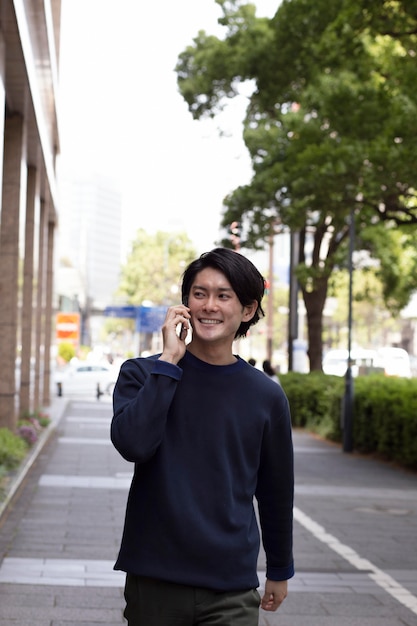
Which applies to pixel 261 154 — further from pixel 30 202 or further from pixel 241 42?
pixel 30 202

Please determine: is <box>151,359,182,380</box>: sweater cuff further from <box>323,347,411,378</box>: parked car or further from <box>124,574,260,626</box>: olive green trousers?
<box>323,347,411,378</box>: parked car

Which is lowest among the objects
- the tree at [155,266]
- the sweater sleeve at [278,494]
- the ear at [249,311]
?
the sweater sleeve at [278,494]

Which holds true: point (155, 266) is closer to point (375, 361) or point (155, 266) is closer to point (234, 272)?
point (375, 361)

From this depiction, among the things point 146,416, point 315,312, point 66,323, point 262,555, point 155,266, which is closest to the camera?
point 146,416

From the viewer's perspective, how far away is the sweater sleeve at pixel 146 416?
329 cm

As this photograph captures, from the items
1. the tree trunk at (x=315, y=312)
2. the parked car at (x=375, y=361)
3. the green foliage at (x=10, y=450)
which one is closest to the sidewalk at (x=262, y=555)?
the green foliage at (x=10, y=450)

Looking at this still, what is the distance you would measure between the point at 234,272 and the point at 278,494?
0.69 metres

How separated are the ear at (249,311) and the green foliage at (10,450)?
1011cm

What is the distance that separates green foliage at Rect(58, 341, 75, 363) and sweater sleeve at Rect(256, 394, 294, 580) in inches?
2535

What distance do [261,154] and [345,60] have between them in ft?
24.3

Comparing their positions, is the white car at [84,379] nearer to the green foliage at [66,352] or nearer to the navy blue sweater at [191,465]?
the green foliage at [66,352]

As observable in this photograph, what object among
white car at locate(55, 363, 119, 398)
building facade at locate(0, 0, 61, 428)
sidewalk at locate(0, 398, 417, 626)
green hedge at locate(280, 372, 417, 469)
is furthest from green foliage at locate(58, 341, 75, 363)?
sidewalk at locate(0, 398, 417, 626)

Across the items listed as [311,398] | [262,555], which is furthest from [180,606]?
[311,398]

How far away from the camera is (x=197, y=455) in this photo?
135 inches
